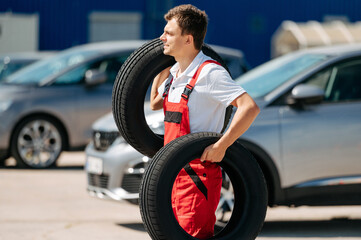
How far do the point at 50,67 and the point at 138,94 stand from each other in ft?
23.4

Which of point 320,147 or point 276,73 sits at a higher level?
point 276,73

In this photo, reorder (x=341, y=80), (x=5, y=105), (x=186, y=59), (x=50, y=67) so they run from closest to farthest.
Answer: (x=186, y=59) → (x=341, y=80) → (x=5, y=105) → (x=50, y=67)

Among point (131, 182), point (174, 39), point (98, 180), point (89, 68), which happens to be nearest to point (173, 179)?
point (174, 39)

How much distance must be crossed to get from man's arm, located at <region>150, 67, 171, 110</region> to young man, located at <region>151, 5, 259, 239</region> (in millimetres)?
344

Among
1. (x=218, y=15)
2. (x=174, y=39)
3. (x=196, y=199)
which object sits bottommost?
(x=218, y=15)

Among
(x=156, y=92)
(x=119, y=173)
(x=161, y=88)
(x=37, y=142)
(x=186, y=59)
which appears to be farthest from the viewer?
(x=37, y=142)

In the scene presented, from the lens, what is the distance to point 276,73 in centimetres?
692

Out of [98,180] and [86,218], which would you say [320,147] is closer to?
[98,180]

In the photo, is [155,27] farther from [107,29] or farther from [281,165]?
[281,165]

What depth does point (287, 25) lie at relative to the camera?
28.8 metres

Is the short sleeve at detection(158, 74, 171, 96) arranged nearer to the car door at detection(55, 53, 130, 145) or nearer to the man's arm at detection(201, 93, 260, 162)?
the man's arm at detection(201, 93, 260, 162)

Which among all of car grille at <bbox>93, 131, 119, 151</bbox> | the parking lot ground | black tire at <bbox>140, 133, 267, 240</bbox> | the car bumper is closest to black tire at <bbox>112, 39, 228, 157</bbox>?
black tire at <bbox>140, 133, 267, 240</bbox>

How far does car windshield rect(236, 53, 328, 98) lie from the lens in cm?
666

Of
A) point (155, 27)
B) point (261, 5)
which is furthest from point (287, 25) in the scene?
→ point (155, 27)
